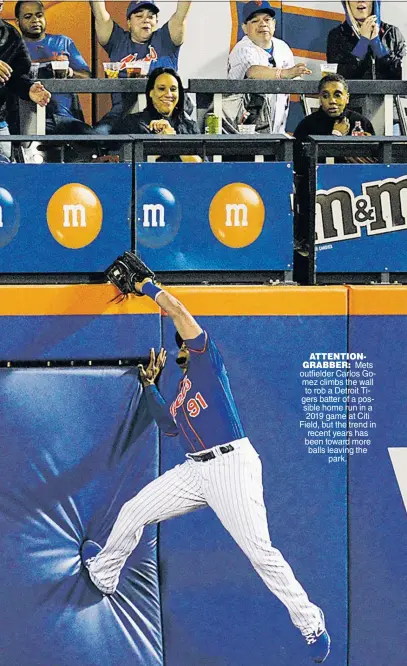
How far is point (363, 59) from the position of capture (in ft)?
32.6

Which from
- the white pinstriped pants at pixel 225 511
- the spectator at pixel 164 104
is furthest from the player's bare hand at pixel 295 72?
the white pinstriped pants at pixel 225 511

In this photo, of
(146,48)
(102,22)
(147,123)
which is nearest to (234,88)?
(147,123)

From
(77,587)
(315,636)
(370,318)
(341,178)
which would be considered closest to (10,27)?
(341,178)

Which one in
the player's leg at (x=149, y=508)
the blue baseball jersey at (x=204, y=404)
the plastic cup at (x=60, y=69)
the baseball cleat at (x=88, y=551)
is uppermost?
the plastic cup at (x=60, y=69)

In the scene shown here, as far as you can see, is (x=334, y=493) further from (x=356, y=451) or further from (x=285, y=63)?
(x=285, y=63)

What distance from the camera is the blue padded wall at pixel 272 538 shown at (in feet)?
22.6

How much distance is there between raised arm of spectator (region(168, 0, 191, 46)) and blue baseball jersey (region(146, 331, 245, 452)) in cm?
395

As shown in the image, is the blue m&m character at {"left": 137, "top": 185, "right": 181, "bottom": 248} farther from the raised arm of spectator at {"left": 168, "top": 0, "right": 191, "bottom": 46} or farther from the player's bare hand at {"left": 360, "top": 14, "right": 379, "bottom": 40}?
the player's bare hand at {"left": 360, "top": 14, "right": 379, "bottom": 40}

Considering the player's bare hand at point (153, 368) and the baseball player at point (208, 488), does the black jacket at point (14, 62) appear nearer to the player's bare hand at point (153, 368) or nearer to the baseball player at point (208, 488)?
the baseball player at point (208, 488)

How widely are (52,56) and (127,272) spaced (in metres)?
3.54

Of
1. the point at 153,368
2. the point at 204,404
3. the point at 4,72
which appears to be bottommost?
the point at 204,404

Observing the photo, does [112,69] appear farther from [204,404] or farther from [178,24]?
[204,404]

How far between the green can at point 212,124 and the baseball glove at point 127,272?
2.00m

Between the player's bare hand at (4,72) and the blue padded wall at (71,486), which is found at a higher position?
the player's bare hand at (4,72)
